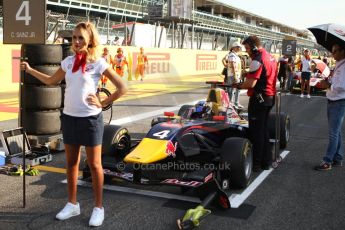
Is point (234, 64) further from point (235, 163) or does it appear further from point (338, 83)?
point (235, 163)

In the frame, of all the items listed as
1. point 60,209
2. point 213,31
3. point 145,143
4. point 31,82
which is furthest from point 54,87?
point 213,31

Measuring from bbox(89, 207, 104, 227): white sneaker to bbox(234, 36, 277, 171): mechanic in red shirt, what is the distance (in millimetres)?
2544

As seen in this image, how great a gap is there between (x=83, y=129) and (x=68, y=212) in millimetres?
834

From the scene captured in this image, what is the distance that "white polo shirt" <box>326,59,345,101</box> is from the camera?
569 centimetres

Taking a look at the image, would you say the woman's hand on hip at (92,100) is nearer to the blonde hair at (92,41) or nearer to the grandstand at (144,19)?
the blonde hair at (92,41)

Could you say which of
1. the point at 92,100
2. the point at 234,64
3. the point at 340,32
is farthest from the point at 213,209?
the point at 234,64

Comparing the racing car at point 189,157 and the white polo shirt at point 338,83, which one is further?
the white polo shirt at point 338,83

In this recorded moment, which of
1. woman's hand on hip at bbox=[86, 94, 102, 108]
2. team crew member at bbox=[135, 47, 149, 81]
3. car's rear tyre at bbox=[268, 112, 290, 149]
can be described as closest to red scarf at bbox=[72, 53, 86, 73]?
woman's hand on hip at bbox=[86, 94, 102, 108]

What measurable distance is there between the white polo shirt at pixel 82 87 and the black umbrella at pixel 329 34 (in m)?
3.26

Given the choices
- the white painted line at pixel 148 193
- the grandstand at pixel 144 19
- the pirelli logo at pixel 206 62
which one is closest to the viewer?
Result: the white painted line at pixel 148 193

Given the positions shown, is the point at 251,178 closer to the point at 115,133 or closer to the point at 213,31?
the point at 115,133

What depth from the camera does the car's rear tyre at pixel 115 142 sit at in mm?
5125

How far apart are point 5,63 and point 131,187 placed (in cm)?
1161

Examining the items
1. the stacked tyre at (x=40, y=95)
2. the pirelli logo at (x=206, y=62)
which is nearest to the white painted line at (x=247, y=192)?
the stacked tyre at (x=40, y=95)
